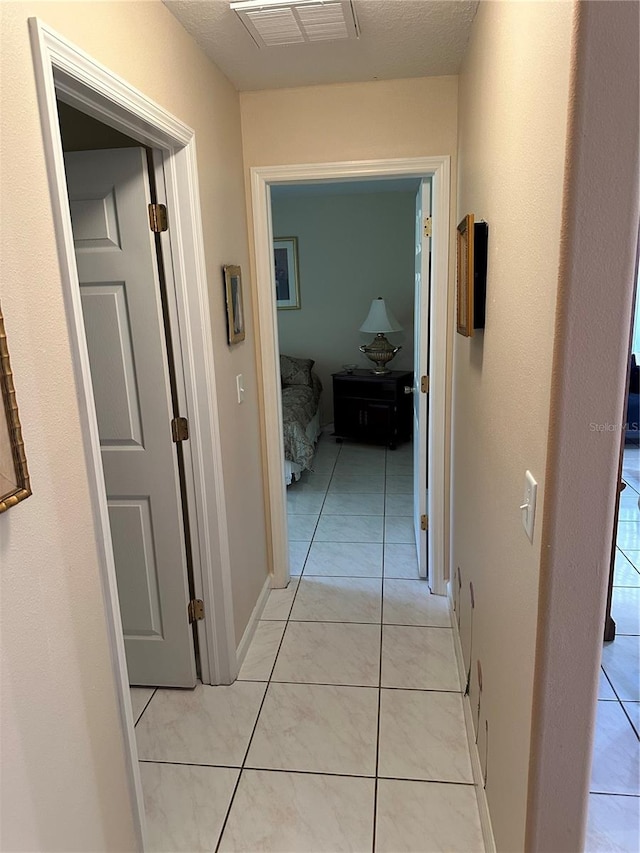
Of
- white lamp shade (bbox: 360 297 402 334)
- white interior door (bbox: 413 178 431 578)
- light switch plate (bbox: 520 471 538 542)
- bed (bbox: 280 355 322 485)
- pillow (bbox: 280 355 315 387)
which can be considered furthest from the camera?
pillow (bbox: 280 355 315 387)

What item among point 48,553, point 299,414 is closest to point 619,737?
point 48,553

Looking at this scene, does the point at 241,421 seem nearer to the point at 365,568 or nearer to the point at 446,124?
the point at 365,568

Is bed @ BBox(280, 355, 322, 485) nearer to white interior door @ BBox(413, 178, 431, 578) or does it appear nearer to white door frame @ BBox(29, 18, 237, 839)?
white interior door @ BBox(413, 178, 431, 578)

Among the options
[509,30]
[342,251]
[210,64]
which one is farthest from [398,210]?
[509,30]

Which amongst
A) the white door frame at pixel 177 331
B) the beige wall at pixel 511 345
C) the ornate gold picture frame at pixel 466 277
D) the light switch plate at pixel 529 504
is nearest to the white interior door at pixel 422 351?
the beige wall at pixel 511 345

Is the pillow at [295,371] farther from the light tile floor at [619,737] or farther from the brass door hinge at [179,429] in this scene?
the brass door hinge at [179,429]

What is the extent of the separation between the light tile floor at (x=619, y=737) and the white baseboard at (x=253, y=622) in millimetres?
1389

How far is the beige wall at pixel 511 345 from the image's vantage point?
1036 mm

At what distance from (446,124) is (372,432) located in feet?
10.5

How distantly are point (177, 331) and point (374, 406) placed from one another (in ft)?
11.2

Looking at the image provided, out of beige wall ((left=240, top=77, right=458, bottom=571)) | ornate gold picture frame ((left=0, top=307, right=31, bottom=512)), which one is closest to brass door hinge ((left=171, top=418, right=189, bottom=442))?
ornate gold picture frame ((left=0, top=307, right=31, bottom=512))

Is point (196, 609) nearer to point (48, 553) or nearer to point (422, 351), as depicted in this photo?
→ point (48, 553)

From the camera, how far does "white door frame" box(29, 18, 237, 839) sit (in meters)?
1.19

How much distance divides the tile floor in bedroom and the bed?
1.37 m
